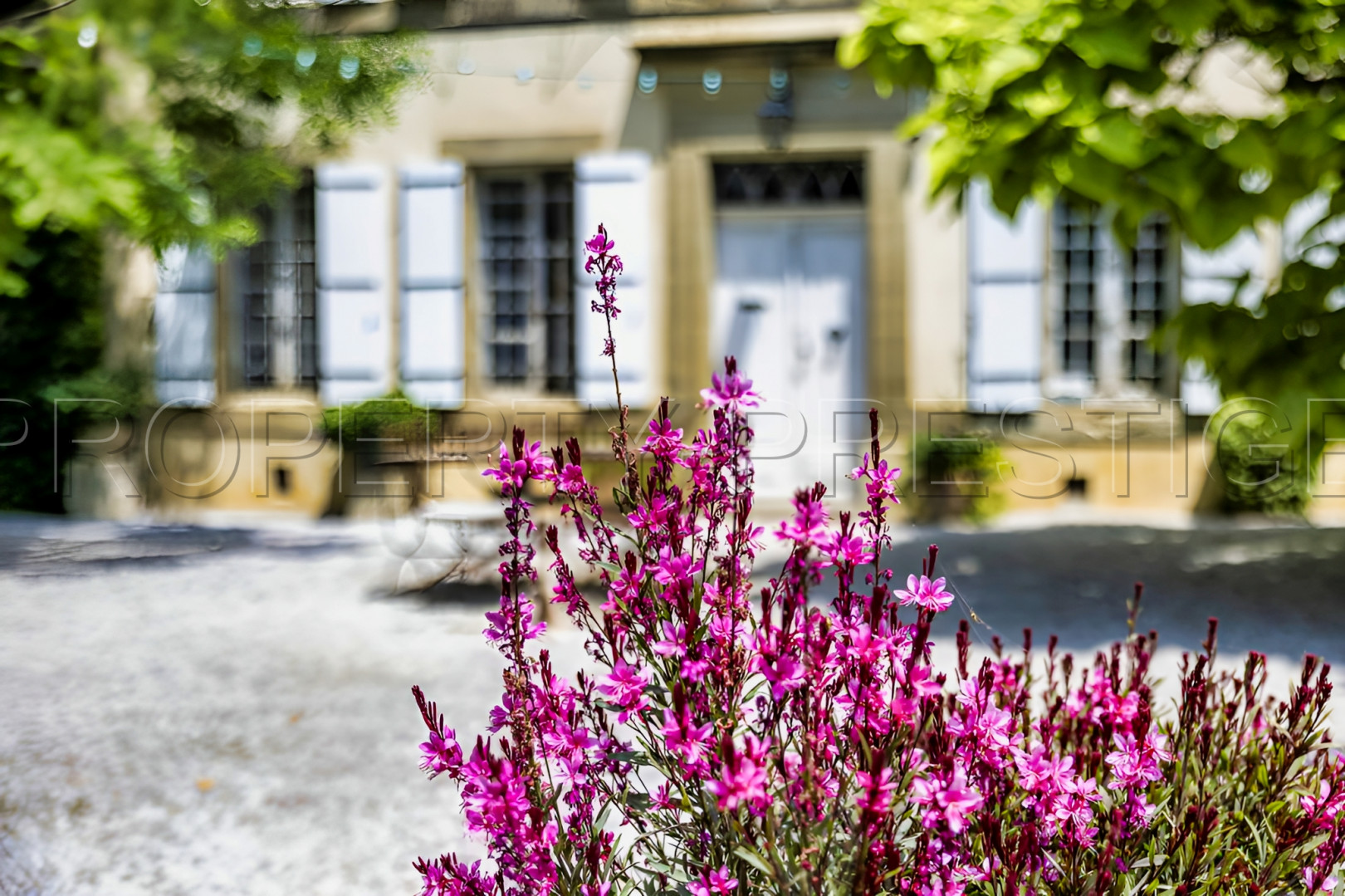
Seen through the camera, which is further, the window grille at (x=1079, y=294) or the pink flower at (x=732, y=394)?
the window grille at (x=1079, y=294)

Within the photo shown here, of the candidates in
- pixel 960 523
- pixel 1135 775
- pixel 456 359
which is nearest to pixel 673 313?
pixel 456 359

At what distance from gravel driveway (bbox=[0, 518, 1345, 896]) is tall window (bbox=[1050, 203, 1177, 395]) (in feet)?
8.97

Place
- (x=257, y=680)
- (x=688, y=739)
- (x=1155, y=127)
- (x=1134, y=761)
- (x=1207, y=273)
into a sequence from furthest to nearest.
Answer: (x=1207, y=273) < (x=1155, y=127) < (x=257, y=680) < (x=1134, y=761) < (x=688, y=739)

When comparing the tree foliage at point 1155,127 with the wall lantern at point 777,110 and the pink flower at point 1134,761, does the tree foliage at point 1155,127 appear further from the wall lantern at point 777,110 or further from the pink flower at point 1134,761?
the wall lantern at point 777,110

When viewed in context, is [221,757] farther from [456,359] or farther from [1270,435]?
[1270,435]

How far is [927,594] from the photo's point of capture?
1.42 metres

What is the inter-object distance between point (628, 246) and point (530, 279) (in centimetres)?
107

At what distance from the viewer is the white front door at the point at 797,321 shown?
8.89 meters

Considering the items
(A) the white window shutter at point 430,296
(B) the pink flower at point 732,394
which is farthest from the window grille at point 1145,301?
(B) the pink flower at point 732,394

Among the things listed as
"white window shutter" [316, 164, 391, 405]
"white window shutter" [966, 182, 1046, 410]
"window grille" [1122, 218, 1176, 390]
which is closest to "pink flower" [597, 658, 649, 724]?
"white window shutter" [966, 182, 1046, 410]

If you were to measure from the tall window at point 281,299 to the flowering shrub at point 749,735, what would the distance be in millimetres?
8413

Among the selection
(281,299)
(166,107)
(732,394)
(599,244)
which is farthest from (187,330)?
(732,394)

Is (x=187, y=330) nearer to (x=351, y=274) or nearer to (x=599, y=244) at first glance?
(x=351, y=274)

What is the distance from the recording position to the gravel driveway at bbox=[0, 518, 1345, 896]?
2.35 metres
